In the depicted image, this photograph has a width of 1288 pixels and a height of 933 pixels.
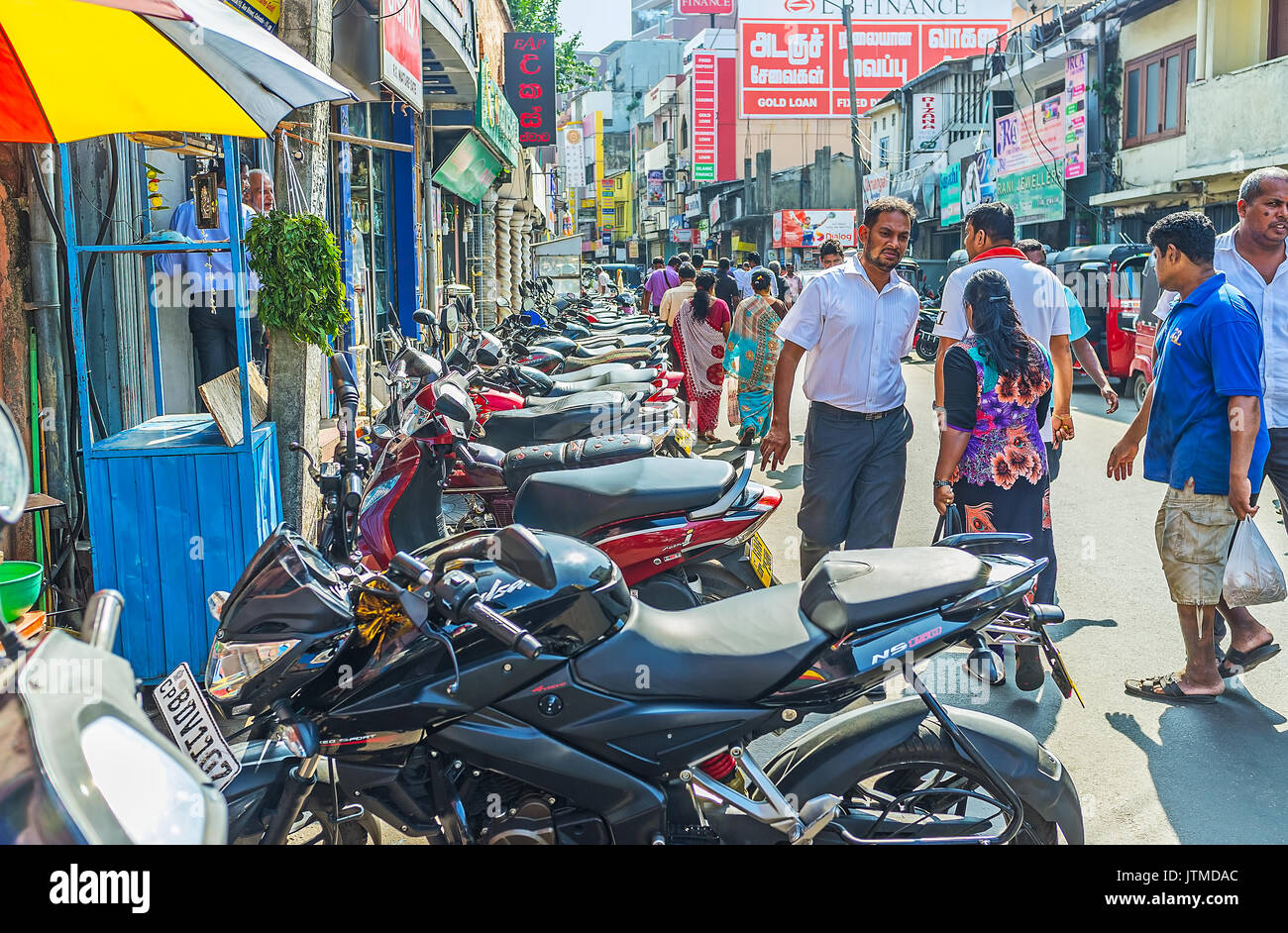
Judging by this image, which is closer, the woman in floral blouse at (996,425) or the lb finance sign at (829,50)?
the woman in floral blouse at (996,425)

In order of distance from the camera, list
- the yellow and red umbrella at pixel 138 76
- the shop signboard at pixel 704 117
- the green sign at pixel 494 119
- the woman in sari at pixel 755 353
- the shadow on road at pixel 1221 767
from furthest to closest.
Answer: the shop signboard at pixel 704 117
the green sign at pixel 494 119
the woman in sari at pixel 755 353
the yellow and red umbrella at pixel 138 76
the shadow on road at pixel 1221 767

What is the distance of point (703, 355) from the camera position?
38.0ft

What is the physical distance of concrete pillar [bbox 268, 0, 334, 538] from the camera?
5188 millimetres

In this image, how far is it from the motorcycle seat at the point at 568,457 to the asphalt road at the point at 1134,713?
53.7 inches

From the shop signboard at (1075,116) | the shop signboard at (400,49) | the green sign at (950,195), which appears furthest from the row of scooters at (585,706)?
the green sign at (950,195)

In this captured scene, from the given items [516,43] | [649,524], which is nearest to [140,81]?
[649,524]

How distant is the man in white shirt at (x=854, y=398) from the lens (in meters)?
5.05

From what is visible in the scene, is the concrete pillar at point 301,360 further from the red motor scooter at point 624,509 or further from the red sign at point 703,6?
the red sign at point 703,6

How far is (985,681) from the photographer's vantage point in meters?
4.76

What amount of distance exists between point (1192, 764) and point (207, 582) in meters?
3.73

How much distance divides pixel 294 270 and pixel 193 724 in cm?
290

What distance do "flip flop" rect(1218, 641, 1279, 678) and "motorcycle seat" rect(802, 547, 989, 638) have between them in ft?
8.18

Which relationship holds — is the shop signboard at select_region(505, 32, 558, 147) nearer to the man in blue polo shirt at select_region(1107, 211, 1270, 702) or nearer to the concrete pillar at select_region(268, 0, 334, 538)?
the concrete pillar at select_region(268, 0, 334, 538)
